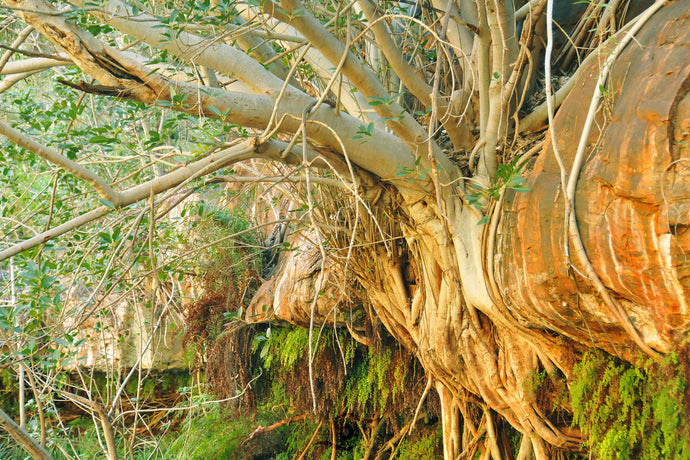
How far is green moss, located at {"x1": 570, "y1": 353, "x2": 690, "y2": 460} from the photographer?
2006 millimetres

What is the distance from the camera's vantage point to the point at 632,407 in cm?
241

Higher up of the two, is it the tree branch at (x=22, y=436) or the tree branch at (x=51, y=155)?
the tree branch at (x=51, y=155)

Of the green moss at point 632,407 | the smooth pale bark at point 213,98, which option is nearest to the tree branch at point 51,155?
the smooth pale bark at point 213,98

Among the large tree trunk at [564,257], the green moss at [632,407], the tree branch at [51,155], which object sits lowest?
the green moss at [632,407]

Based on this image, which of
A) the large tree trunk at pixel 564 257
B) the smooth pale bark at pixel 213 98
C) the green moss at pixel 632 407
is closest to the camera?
the large tree trunk at pixel 564 257

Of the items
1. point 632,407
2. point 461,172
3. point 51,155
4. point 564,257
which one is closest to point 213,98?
point 51,155

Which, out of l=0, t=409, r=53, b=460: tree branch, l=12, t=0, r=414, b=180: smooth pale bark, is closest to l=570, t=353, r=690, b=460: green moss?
l=12, t=0, r=414, b=180: smooth pale bark

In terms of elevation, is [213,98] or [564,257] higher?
[213,98]

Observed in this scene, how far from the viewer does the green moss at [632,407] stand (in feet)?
6.58

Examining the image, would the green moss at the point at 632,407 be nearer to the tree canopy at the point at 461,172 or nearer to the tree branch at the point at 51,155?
the tree canopy at the point at 461,172

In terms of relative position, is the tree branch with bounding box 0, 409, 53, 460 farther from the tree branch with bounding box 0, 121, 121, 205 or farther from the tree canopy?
the tree branch with bounding box 0, 121, 121, 205

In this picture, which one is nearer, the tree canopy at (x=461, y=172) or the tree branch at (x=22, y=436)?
the tree canopy at (x=461, y=172)

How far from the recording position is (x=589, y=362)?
258 cm

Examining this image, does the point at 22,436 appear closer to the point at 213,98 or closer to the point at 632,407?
the point at 213,98
